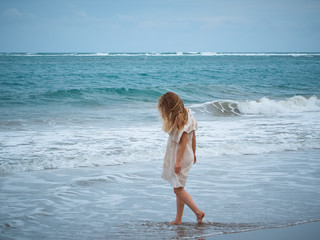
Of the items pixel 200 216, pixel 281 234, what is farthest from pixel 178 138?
pixel 281 234

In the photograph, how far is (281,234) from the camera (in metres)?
3.75

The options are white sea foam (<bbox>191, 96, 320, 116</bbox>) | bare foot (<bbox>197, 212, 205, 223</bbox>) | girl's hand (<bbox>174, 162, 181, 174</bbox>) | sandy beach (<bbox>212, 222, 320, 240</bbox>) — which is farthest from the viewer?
white sea foam (<bbox>191, 96, 320, 116</bbox>)

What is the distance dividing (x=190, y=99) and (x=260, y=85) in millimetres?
9653

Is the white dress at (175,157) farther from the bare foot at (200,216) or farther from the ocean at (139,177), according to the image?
the ocean at (139,177)

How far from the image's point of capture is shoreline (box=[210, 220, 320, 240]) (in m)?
3.68

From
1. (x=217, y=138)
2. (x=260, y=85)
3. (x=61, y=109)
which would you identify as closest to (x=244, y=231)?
(x=217, y=138)

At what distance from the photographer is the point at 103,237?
3.76m

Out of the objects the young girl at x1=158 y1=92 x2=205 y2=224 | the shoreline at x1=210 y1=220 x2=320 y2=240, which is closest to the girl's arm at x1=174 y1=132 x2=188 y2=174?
the young girl at x1=158 y1=92 x2=205 y2=224

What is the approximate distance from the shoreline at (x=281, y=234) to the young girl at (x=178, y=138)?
19.6 inches

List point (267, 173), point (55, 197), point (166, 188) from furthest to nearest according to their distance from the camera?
1. point (267, 173)
2. point (166, 188)
3. point (55, 197)

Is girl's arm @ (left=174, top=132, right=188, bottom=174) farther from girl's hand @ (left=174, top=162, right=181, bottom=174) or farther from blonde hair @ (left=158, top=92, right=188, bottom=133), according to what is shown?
blonde hair @ (left=158, top=92, right=188, bottom=133)

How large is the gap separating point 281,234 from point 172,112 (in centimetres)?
168

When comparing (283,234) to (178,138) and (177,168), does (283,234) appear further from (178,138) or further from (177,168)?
(178,138)

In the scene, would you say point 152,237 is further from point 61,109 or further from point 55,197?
point 61,109
